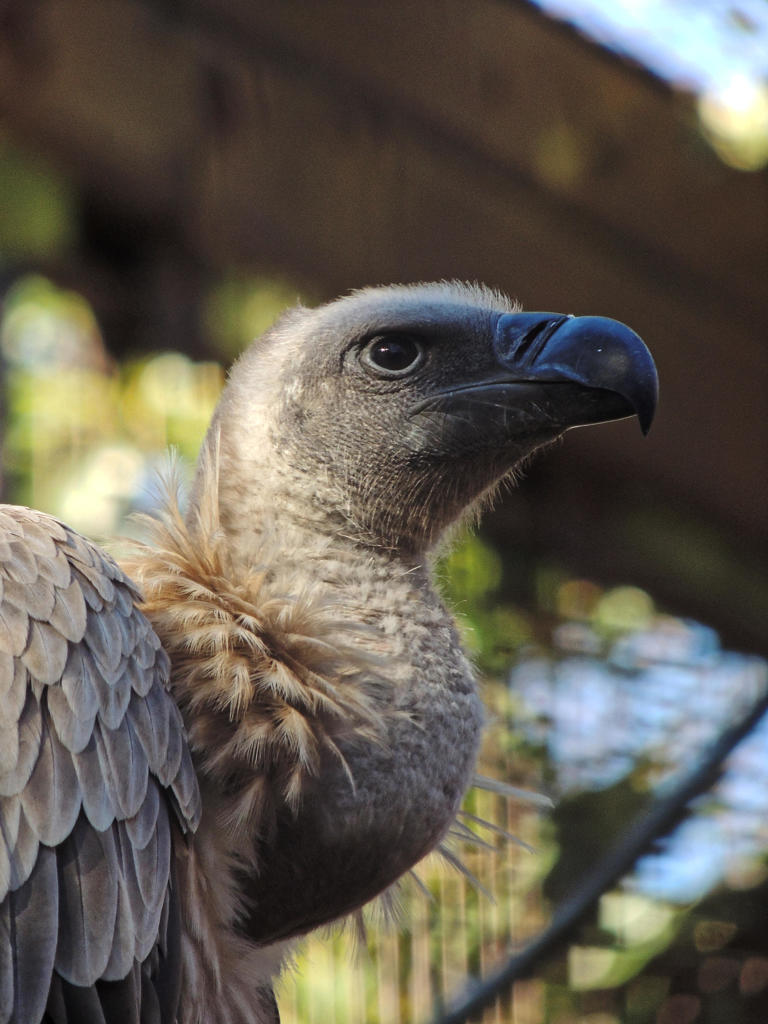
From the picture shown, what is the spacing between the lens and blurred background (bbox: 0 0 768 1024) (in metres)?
2.61

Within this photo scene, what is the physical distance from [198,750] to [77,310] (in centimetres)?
151

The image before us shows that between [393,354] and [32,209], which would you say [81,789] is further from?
[32,209]

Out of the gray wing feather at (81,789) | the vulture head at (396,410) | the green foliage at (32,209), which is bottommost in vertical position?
the gray wing feather at (81,789)

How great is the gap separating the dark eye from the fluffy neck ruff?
0.35 m

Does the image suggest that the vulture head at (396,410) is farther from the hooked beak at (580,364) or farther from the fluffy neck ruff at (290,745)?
the fluffy neck ruff at (290,745)

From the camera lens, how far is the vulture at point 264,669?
1638 millimetres

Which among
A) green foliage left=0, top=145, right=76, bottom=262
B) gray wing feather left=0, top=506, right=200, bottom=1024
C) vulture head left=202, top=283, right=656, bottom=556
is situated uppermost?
green foliage left=0, top=145, right=76, bottom=262

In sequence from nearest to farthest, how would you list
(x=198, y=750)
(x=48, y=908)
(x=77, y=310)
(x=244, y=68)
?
(x=48, y=908) → (x=198, y=750) → (x=244, y=68) → (x=77, y=310)

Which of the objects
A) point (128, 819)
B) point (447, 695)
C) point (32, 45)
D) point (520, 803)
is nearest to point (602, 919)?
point (520, 803)

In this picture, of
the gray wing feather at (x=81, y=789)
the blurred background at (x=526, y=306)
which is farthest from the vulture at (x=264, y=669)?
the blurred background at (x=526, y=306)

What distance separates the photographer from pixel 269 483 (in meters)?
2.03

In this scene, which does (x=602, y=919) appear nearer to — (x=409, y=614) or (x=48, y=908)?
(x=409, y=614)

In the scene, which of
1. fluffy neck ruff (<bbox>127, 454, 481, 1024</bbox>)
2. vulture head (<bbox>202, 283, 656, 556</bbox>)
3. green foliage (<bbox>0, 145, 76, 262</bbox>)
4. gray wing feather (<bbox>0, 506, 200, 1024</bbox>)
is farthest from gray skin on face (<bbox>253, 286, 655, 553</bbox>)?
green foliage (<bbox>0, 145, 76, 262</bbox>)

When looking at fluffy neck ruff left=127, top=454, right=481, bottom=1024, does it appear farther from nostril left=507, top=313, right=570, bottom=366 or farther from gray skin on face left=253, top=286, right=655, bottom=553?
nostril left=507, top=313, right=570, bottom=366
